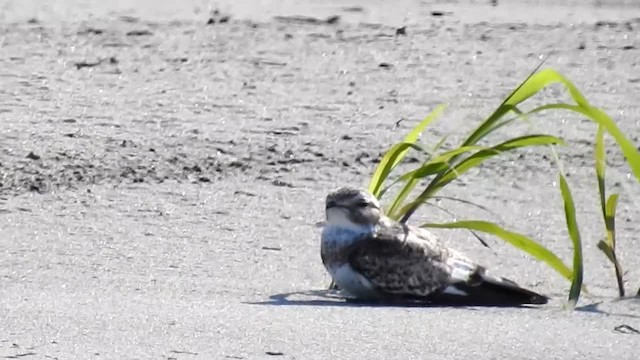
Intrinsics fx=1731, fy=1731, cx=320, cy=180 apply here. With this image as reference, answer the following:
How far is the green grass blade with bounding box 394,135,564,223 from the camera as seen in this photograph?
18.3 feet

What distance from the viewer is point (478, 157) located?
580 cm

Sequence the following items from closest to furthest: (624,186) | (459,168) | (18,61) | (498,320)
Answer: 1. (498,320)
2. (459,168)
3. (624,186)
4. (18,61)

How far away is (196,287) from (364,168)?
1916 millimetres

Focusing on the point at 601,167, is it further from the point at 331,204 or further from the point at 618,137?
the point at 331,204

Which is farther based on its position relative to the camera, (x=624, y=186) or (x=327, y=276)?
(x=624, y=186)

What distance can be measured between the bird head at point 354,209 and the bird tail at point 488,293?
1.17 ft

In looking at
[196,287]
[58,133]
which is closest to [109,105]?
[58,133]

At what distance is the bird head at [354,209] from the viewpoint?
233 inches

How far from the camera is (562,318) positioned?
530cm

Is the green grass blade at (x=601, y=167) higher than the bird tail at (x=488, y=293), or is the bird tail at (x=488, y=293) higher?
the green grass blade at (x=601, y=167)

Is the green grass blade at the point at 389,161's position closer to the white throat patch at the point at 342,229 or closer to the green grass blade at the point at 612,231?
the white throat patch at the point at 342,229

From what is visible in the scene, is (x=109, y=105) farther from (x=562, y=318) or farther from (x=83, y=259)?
(x=562, y=318)

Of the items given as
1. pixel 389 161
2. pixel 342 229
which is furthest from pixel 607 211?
pixel 342 229

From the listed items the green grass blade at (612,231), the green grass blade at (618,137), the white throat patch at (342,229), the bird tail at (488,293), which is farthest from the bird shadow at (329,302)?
the green grass blade at (618,137)
